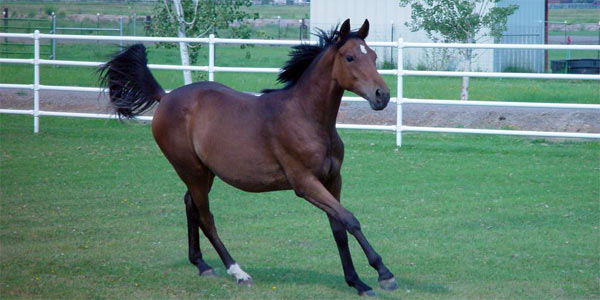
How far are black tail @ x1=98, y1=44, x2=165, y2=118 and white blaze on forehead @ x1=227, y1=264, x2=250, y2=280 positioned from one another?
180cm

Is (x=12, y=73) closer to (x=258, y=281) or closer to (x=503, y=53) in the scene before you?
(x=503, y=53)

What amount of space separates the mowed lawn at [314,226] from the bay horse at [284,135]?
1.60ft

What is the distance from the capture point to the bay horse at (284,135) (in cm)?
612

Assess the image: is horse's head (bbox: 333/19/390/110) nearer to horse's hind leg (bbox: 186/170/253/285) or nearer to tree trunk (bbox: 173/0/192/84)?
horse's hind leg (bbox: 186/170/253/285)

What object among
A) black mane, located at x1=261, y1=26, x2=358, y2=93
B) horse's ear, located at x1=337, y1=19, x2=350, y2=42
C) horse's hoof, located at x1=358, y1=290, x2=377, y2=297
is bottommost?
horse's hoof, located at x1=358, y1=290, x2=377, y2=297

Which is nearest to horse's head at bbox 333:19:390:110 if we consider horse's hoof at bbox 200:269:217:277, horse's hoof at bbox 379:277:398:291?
horse's hoof at bbox 379:277:398:291

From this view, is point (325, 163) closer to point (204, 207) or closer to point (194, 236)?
point (204, 207)

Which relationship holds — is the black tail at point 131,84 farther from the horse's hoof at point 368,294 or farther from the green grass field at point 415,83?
the green grass field at point 415,83

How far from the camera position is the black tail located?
25.0 feet

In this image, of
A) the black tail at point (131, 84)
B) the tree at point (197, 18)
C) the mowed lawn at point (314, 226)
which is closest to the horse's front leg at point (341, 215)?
the mowed lawn at point (314, 226)

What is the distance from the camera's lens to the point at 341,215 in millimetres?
6047

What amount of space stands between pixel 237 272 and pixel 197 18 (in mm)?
13564

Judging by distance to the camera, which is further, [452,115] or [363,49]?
[452,115]

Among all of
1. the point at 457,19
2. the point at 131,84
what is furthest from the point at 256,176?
the point at 457,19
